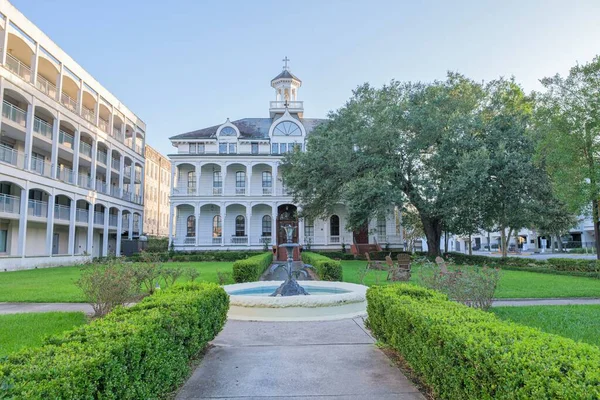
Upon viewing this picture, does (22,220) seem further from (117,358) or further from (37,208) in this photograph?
(117,358)

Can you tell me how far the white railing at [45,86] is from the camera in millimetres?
26100

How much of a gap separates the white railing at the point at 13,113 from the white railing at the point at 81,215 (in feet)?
28.5

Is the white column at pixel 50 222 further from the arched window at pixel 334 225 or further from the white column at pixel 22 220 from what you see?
the arched window at pixel 334 225

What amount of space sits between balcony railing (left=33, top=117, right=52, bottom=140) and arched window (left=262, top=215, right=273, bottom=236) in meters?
18.7

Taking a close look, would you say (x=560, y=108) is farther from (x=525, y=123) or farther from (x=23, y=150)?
(x=23, y=150)

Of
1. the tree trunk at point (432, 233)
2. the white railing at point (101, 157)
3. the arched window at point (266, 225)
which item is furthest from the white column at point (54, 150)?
the tree trunk at point (432, 233)

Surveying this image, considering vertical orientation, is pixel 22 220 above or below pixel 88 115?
below

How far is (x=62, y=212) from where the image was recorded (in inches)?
1181

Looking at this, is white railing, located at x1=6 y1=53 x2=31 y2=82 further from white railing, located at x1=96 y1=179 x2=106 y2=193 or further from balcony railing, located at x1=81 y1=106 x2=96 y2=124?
white railing, located at x1=96 y1=179 x2=106 y2=193

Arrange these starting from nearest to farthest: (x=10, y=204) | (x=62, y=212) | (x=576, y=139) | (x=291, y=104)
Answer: (x=576, y=139), (x=10, y=204), (x=62, y=212), (x=291, y=104)

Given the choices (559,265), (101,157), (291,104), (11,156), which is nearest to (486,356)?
(559,265)

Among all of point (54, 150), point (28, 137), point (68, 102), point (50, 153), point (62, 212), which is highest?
point (68, 102)

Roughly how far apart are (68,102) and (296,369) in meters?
32.6

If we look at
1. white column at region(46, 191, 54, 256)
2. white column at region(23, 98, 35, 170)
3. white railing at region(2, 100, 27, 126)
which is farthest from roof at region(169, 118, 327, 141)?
white column at region(23, 98, 35, 170)
